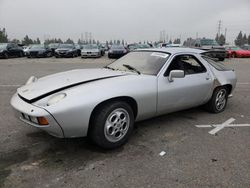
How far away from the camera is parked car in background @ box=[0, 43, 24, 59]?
2158 centimetres

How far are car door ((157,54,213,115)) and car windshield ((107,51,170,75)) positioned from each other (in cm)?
16

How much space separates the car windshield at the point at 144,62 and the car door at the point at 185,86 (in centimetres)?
16

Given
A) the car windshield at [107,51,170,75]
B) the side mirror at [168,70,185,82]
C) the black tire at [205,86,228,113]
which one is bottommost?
the black tire at [205,86,228,113]

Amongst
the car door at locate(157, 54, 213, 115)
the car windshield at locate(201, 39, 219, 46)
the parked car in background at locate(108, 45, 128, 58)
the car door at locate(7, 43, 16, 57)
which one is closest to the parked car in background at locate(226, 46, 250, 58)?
the car windshield at locate(201, 39, 219, 46)

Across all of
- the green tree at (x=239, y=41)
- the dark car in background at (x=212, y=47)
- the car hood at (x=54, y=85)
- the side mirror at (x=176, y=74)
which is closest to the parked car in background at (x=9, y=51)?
the dark car in background at (x=212, y=47)

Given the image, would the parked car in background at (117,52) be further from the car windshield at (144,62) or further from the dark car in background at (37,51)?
the car windshield at (144,62)

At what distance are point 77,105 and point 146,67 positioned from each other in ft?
5.18

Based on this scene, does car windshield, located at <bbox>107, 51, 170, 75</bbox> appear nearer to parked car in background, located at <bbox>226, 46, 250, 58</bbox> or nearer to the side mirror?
the side mirror

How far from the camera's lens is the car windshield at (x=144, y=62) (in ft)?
12.6

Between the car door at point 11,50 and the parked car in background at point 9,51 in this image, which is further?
the car door at point 11,50

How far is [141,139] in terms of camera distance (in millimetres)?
3619

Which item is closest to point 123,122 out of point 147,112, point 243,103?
point 147,112

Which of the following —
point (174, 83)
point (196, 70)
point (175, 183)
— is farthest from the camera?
point (196, 70)

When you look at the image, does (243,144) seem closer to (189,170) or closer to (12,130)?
(189,170)
